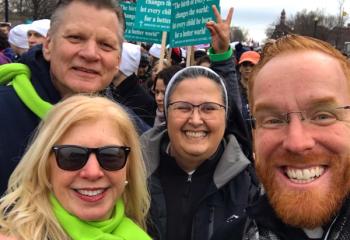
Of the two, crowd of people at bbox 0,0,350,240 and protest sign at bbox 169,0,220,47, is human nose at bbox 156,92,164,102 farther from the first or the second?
crowd of people at bbox 0,0,350,240

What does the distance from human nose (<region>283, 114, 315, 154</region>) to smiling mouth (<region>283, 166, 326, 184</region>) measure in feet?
0.27

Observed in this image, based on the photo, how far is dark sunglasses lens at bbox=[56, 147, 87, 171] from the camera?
2059 millimetres

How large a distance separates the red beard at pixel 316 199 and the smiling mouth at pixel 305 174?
3cm

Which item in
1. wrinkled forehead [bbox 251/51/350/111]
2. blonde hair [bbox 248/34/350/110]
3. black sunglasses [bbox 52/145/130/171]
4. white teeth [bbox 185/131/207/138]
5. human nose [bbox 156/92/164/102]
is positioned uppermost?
blonde hair [bbox 248/34/350/110]

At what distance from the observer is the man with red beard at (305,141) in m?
1.64

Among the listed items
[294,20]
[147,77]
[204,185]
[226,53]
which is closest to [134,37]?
[147,77]

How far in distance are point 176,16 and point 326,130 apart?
209 inches

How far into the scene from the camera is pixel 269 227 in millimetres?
1762

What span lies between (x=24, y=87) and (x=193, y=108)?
1.06m

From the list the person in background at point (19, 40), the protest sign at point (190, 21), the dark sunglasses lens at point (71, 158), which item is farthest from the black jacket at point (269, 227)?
the person in background at point (19, 40)

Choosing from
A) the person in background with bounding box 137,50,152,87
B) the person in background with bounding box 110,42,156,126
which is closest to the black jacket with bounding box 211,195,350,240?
the person in background with bounding box 110,42,156,126

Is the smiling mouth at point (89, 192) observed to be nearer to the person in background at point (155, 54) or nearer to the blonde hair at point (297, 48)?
the blonde hair at point (297, 48)

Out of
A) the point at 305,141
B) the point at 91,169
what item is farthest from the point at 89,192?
the point at 305,141

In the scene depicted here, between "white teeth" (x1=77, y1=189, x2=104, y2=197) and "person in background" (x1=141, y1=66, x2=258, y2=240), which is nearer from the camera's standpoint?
"white teeth" (x1=77, y1=189, x2=104, y2=197)
